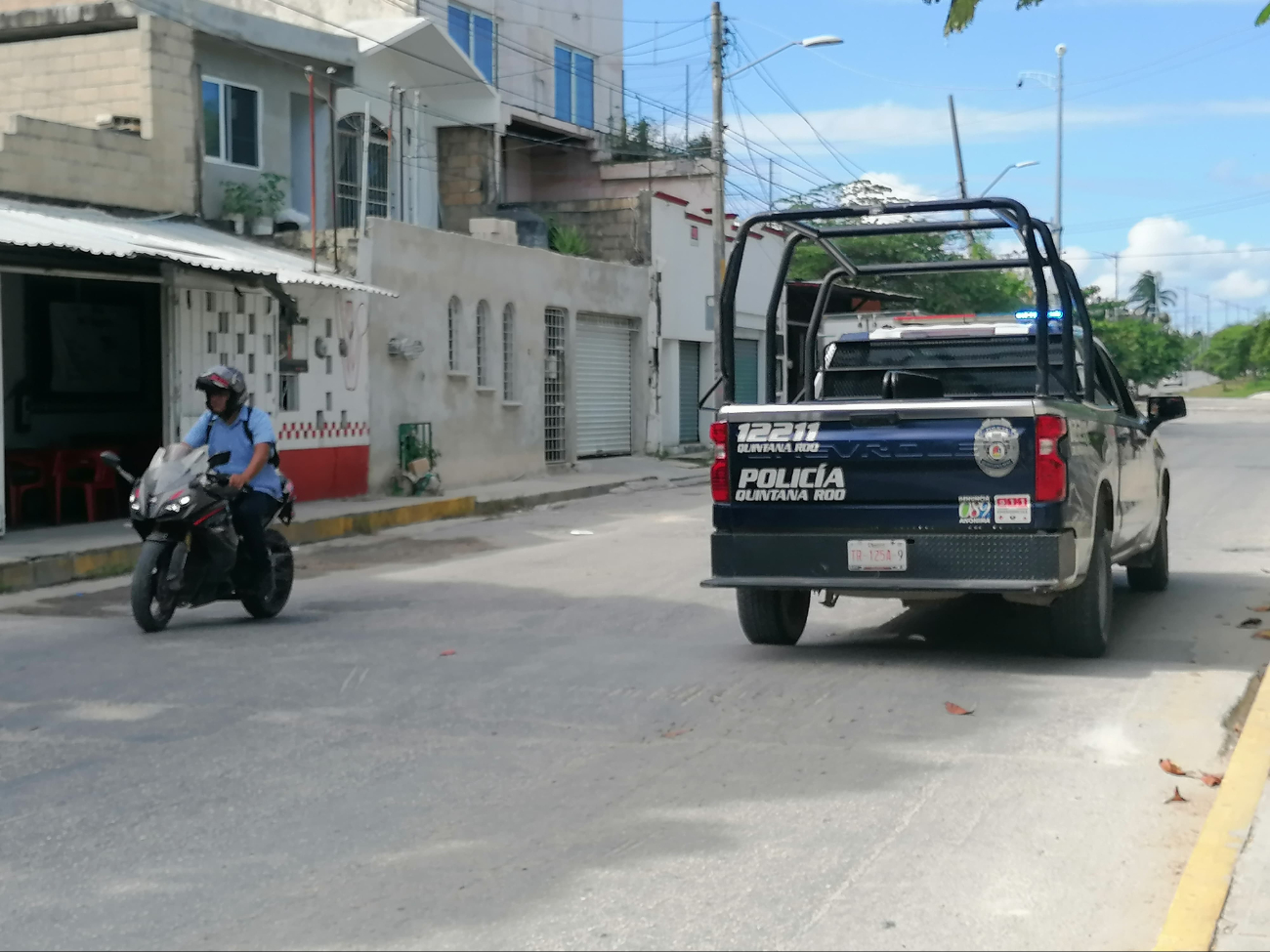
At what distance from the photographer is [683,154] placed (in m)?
39.8

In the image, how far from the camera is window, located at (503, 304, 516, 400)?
2448 cm

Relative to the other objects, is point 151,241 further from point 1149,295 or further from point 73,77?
point 1149,295

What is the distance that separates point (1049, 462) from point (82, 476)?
12.3 meters

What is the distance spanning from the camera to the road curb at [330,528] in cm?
1310

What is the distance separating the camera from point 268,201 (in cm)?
2139

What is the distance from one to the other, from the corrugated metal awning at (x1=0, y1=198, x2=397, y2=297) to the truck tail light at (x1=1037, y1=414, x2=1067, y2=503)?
865 cm

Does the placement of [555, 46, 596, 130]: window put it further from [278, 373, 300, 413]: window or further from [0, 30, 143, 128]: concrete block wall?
[278, 373, 300, 413]: window

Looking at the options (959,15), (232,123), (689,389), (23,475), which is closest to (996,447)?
(959,15)

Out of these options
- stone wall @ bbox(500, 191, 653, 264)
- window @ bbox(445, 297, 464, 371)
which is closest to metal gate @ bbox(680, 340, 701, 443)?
stone wall @ bbox(500, 191, 653, 264)

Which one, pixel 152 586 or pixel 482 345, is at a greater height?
pixel 482 345

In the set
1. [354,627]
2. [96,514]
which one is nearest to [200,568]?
[354,627]

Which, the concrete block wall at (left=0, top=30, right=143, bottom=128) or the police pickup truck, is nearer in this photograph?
the police pickup truck

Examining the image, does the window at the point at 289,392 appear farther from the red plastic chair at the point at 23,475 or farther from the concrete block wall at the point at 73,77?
the concrete block wall at the point at 73,77

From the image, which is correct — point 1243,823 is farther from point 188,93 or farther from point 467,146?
point 467,146
